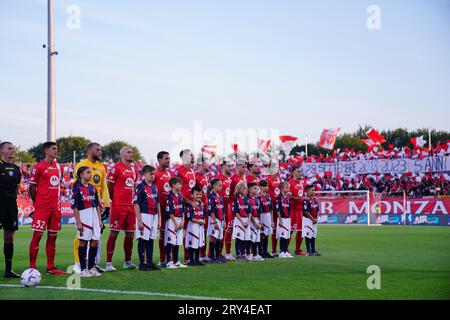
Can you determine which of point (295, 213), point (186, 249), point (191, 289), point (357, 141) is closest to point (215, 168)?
point (295, 213)

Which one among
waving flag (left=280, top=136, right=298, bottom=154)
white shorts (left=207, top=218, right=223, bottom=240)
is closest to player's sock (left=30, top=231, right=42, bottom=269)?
white shorts (left=207, top=218, right=223, bottom=240)

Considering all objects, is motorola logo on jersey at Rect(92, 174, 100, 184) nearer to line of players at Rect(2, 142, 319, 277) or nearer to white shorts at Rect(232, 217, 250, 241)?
line of players at Rect(2, 142, 319, 277)

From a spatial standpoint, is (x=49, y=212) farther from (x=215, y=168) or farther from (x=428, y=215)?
(x=215, y=168)

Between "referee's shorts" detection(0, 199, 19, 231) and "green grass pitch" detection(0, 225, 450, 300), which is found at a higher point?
"referee's shorts" detection(0, 199, 19, 231)

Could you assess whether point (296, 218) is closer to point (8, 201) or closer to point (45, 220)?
point (45, 220)

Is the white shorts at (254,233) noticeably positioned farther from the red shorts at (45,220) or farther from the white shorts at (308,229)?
the red shorts at (45,220)

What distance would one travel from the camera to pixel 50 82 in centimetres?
1573

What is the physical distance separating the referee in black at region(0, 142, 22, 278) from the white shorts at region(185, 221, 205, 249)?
3726 mm

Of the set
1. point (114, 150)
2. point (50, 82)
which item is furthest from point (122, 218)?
point (114, 150)

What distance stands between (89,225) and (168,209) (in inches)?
83.6

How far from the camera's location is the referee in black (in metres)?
10.6

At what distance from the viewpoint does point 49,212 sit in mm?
10977

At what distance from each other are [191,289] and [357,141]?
282 feet
